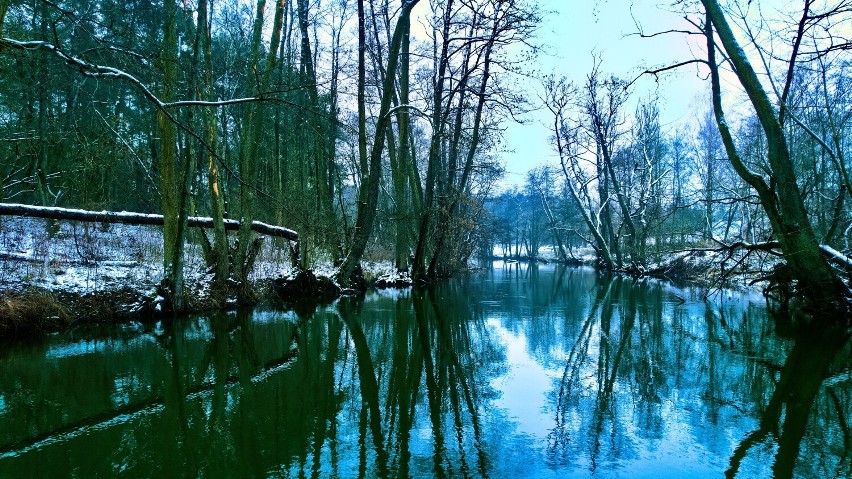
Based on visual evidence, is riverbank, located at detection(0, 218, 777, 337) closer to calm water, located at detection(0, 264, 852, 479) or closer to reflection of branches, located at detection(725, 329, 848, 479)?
calm water, located at detection(0, 264, 852, 479)

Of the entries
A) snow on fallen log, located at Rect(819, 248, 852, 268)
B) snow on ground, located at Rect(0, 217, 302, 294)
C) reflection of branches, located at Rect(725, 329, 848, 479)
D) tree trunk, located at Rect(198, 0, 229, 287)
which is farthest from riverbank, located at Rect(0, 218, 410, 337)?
snow on fallen log, located at Rect(819, 248, 852, 268)

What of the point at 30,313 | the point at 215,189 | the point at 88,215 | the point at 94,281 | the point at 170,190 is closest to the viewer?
the point at 30,313

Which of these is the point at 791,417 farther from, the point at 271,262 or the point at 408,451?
the point at 271,262

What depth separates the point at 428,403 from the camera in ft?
16.5

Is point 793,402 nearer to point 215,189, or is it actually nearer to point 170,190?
point 170,190

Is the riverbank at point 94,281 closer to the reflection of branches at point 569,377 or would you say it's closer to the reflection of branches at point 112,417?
the reflection of branches at point 112,417

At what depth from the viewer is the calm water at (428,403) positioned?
12.0 ft

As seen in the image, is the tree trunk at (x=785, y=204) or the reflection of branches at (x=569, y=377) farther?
the tree trunk at (x=785, y=204)

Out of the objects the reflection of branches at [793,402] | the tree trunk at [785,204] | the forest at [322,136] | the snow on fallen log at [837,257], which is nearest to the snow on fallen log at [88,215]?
the forest at [322,136]

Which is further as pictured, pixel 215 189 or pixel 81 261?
pixel 215 189

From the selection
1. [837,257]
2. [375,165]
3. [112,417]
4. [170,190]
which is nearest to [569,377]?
[112,417]

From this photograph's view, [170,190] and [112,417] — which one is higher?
[170,190]

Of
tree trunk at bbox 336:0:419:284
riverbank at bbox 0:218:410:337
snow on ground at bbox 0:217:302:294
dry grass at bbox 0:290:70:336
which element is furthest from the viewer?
tree trunk at bbox 336:0:419:284

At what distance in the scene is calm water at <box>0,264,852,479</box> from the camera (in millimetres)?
3662
